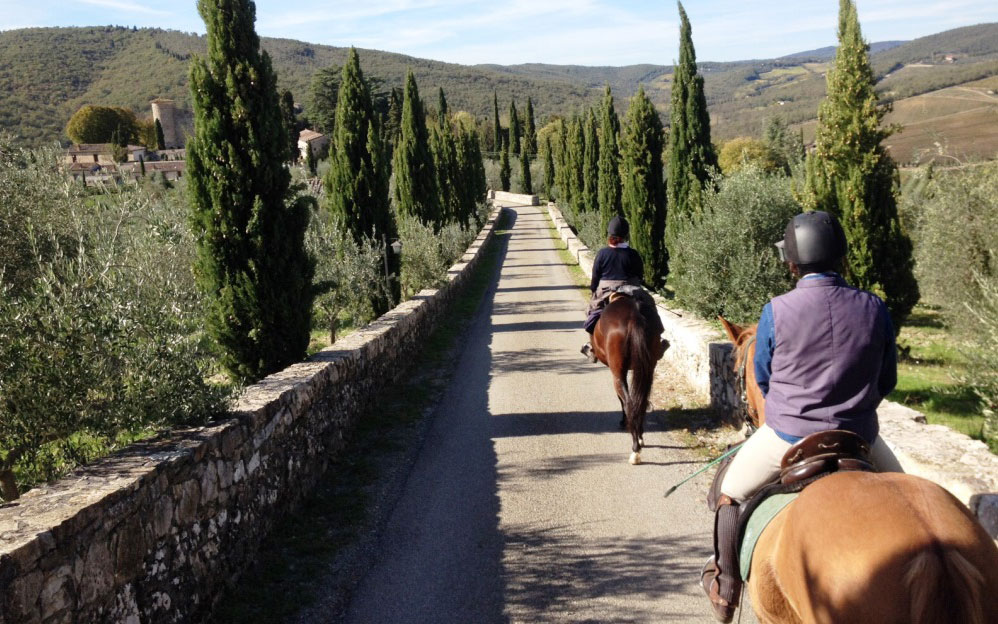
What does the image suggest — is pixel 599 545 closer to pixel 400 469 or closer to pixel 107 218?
pixel 400 469

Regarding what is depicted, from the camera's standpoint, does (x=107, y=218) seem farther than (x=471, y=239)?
No

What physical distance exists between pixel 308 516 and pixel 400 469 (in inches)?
54.4

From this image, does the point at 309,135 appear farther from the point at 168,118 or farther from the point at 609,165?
the point at 609,165

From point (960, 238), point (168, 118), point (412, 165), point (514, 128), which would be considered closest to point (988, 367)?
point (960, 238)

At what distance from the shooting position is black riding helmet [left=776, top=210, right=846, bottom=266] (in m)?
3.65

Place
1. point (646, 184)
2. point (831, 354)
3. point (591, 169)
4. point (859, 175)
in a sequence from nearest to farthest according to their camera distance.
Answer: point (831, 354) → point (859, 175) → point (646, 184) → point (591, 169)

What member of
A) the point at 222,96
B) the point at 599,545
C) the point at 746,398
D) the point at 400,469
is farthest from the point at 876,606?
the point at 222,96

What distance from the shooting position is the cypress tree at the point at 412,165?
25328 millimetres

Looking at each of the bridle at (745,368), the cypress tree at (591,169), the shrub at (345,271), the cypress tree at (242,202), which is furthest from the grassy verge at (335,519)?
the cypress tree at (591,169)

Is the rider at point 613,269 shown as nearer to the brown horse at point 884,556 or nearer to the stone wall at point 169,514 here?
the stone wall at point 169,514

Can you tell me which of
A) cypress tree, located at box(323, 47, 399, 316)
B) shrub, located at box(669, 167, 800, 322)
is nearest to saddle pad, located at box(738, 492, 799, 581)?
shrub, located at box(669, 167, 800, 322)

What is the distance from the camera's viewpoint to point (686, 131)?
18156 mm

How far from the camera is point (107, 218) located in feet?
29.7

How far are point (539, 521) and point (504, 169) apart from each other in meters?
74.8
